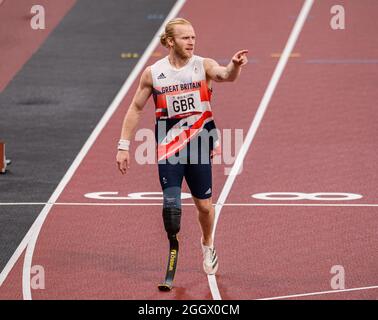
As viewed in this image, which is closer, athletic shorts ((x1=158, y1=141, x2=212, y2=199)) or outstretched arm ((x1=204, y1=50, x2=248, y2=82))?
outstretched arm ((x1=204, y1=50, x2=248, y2=82))

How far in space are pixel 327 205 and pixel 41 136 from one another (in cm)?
493

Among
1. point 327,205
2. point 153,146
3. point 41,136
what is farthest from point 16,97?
point 327,205

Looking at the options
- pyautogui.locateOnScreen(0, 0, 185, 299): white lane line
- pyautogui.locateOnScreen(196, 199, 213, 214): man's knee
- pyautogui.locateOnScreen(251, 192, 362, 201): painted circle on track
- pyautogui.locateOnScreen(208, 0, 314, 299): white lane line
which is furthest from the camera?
pyautogui.locateOnScreen(251, 192, 362, 201): painted circle on track

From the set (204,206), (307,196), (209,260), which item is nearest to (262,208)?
(307,196)

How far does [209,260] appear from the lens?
11023 millimetres

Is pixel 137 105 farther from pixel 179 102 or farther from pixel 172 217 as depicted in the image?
pixel 172 217

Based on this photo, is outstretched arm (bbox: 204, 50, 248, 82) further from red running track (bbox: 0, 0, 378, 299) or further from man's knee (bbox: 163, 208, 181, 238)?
red running track (bbox: 0, 0, 378, 299)

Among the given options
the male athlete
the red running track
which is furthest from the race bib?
the red running track

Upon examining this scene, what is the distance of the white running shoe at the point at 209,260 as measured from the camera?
36.1ft

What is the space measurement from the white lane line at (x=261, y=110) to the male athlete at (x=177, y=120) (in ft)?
3.07

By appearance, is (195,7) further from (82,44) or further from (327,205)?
(327,205)

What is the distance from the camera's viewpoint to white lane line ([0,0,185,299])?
441 inches

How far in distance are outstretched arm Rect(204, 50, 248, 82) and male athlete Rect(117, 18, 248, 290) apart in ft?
0.04

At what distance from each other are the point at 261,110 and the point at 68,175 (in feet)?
12.2
